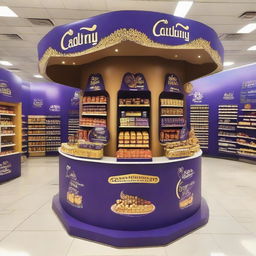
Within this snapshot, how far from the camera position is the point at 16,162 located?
7543 mm

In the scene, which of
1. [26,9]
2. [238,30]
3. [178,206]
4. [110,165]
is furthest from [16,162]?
[238,30]

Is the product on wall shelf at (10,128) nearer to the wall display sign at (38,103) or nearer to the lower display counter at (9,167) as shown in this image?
the lower display counter at (9,167)

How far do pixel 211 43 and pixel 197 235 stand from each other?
313 cm

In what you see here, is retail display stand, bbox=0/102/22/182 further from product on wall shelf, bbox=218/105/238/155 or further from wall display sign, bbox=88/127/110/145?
product on wall shelf, bbox=218/105/238/155

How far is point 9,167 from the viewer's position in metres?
7.21

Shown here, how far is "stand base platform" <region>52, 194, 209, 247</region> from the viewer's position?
Answer: 355cm

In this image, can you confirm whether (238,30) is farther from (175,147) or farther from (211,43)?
(175,147)

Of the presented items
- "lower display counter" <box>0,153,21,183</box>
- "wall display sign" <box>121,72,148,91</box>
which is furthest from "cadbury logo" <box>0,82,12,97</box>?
"wall display sign" <box>121,72,148,91</box>

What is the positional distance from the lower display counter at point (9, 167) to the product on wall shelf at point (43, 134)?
4.59 m

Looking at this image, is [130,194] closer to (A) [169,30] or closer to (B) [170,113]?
(B) [170,113]

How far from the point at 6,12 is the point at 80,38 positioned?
10.00 feet

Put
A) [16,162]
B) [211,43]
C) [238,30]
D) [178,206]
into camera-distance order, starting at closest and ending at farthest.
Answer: [178,206]
[211,43]
[238,30]
[16,162]

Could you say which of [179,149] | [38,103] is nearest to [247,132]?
[179,149]

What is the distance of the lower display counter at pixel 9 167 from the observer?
693 centimetres
